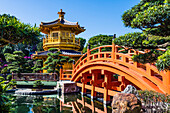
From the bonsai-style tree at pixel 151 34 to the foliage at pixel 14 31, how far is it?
3.96 meters

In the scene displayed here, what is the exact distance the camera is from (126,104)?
397 centimetres

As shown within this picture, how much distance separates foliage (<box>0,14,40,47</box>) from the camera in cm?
558

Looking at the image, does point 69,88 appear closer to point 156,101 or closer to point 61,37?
point 61,37

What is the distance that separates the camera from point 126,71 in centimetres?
740

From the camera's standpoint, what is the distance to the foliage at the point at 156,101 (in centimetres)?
430

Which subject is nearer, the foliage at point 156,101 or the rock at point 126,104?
the rock at point 126,104

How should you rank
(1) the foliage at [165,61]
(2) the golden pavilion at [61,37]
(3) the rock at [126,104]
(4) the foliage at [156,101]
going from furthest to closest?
1. (2) the golden pavilion at [61,37]
2. (4) the foliage at [156,101]
3. (3) the rock at [126,104]
4. (1) the foliage at [165,61]

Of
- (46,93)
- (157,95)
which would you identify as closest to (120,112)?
(157,95)

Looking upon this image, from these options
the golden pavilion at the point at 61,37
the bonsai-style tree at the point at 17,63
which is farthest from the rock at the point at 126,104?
the golden pavilion at the point at 61,37

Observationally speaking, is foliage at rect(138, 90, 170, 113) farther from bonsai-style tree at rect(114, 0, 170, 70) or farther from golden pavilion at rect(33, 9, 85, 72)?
golden pavilion at rect(33, 9, 85, 72)

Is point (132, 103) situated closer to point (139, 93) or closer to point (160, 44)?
point (139, 93)

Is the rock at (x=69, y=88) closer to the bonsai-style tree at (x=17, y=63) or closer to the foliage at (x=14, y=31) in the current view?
the bonsai-style tree at (x=17, y=63)

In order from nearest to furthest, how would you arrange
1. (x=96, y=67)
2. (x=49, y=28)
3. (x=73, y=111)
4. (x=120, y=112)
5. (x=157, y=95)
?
(x=120, y=112) → (x=157, y=95) → (x=73, y=111) → (x=96, y=67) → (x=49, y=28)

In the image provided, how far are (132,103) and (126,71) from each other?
355cm
